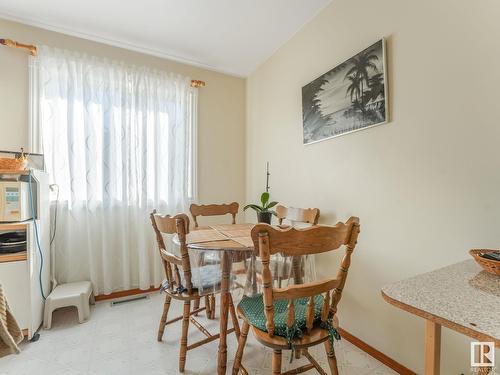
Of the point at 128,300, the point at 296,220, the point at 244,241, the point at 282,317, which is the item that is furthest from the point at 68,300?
the point at 296,220

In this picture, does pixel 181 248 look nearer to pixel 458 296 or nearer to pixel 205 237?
pixel 205 237

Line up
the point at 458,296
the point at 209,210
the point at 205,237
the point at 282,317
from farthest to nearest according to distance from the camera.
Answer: the point at 209,210 < the point at 205,237 < the point at 282,317 < the point at 458,296

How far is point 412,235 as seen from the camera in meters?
1.47

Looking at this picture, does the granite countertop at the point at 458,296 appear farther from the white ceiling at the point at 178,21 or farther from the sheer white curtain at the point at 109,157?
the sheer white curtain at the point at 109,157

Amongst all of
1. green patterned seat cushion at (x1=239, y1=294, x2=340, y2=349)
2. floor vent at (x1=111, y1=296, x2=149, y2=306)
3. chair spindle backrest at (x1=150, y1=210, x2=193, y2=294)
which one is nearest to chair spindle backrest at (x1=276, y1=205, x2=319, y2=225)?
green patterned seat cushion at (x1=239, y1=294, x2=340, y2=349)

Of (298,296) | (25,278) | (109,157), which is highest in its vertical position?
(109,157)

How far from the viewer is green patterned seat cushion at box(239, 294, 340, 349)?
1079 mm

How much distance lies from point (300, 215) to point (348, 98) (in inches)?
38.4

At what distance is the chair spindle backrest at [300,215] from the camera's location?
199 centimetres

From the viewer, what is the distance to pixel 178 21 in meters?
2.29

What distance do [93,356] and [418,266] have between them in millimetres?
2150

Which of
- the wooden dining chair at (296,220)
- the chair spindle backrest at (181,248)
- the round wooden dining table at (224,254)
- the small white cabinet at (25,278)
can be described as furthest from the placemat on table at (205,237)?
the small white cabinet at (25,278)

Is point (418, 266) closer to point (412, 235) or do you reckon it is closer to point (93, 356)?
point (412, 235)

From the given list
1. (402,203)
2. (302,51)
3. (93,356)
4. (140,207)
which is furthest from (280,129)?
(93,356)
